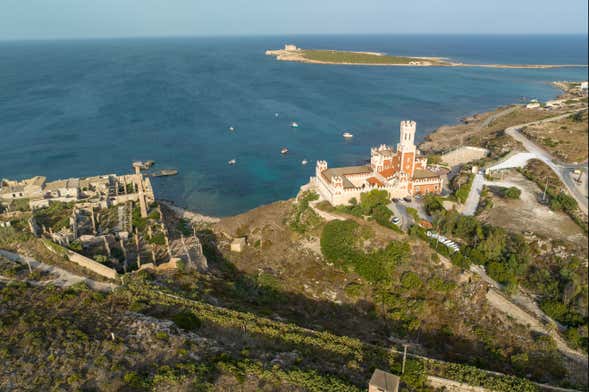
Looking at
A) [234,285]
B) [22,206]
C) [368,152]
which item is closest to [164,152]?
[22,206]

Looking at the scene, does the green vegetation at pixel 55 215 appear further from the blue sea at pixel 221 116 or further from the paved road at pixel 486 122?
the paved road at pixel 486 122

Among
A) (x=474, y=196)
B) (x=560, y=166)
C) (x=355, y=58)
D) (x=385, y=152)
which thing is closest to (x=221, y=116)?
(x=385, y=152)

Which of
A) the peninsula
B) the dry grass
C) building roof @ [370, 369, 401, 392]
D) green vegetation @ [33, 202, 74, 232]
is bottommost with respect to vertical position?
building roof @ [370, 369, 401, 392]

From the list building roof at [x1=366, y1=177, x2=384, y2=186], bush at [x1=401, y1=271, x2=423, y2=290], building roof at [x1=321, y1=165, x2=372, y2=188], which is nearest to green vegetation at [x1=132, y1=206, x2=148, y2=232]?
building roof at [x1=321, y1=165, x2=372, y2=188]

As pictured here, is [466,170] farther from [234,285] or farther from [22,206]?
[22,206]

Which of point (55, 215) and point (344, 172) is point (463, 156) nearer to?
point (344, 172)

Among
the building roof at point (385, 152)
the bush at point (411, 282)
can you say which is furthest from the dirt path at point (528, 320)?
the building roof at point (385, 152)

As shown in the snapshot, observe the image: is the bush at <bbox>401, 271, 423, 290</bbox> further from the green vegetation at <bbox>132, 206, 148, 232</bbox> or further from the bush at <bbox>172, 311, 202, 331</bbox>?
the green vegetation at <bbox>132, 206, 148, 232</bbox>
